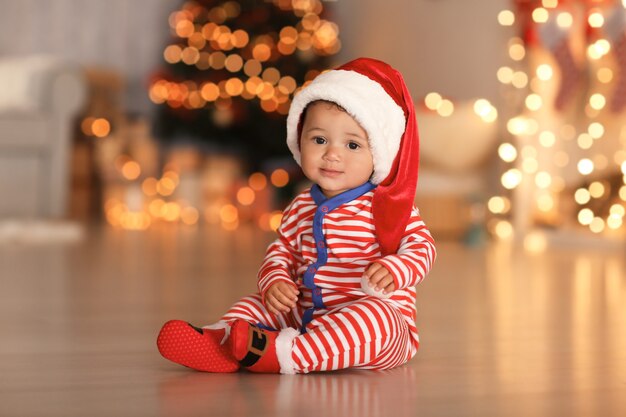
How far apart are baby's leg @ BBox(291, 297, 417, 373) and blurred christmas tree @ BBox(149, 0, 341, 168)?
15.6 ft

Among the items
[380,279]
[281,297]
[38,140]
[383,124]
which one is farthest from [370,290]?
[38,140]

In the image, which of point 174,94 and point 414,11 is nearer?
point 414,11

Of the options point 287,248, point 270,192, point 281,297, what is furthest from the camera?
point 270,192

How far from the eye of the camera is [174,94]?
20.0ft

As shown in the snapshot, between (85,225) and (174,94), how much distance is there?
1260 millimetres

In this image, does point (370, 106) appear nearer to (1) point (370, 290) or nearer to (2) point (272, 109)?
(1) point (370, 290)

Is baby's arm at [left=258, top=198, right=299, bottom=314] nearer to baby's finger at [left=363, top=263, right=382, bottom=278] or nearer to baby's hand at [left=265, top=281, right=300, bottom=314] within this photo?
baby's hand at [left=265, top=281, right=300, bottom=314]

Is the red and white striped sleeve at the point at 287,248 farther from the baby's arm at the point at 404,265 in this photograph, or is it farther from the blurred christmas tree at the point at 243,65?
the blurred christmas tree at the point at 243,65

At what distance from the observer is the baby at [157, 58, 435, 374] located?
52.5 inches

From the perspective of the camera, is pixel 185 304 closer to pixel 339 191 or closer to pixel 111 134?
pixel 339 191

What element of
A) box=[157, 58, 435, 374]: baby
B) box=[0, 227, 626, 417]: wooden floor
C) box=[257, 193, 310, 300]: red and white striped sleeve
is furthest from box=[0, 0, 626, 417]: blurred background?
box=[257, 193, 310, 300]: red and white striped sleeve

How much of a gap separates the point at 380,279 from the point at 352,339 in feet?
0.30

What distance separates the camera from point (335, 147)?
4.56ft

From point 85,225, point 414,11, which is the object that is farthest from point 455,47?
point 85,225
